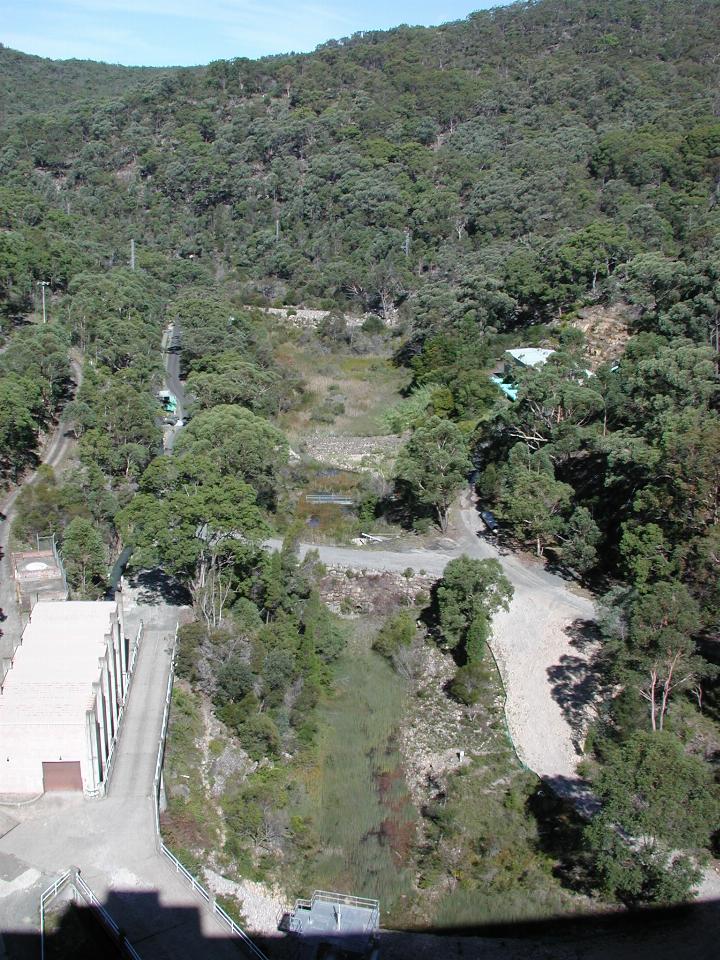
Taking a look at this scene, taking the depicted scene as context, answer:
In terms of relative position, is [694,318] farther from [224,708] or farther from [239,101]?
[239,101]

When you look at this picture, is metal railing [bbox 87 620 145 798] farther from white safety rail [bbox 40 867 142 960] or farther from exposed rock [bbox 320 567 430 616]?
exposed rock [bbox 320 567 430 616]

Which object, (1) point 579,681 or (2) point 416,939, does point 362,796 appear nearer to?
(2) point 416,939

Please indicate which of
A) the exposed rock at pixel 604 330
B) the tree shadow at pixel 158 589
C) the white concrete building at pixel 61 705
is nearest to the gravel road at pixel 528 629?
the tree shadow at pixel 158 589

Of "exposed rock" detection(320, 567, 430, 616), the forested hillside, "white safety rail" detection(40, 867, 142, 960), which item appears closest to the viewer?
"white safety rail" detection(40, 867, 142, 960)

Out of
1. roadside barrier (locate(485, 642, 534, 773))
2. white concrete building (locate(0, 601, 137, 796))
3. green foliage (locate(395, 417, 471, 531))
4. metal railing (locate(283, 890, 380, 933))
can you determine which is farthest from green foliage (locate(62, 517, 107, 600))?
roadside barrier (locate(485, 642, 534, 773))

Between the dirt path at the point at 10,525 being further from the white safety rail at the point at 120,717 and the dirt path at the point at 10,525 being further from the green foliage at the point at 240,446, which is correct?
the green foliage at the point at 240,446

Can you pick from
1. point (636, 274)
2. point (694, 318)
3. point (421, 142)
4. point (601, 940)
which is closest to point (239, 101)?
point (421, 142)
